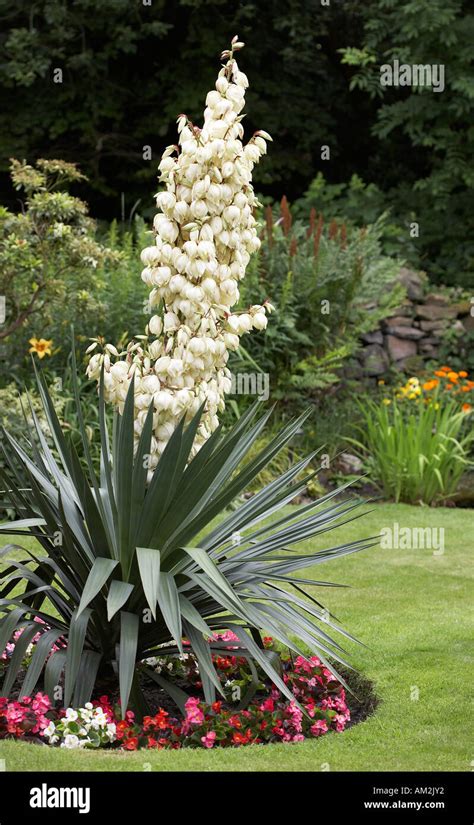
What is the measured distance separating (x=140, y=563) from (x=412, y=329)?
880cm

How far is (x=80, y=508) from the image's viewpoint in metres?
4.46

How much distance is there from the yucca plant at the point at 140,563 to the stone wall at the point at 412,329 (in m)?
7.36

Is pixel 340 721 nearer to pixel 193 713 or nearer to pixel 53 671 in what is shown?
pixel 193 713

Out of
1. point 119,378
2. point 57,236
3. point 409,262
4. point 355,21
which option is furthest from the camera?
point 355,21

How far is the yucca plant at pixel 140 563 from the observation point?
4020mm

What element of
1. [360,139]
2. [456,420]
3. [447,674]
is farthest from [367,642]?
[360,139]

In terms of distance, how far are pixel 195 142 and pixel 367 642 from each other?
2.79m

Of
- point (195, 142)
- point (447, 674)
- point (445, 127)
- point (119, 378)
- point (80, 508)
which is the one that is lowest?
point (447, 674)

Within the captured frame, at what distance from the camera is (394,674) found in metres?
5.18

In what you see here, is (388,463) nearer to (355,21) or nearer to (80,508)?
(80,508)

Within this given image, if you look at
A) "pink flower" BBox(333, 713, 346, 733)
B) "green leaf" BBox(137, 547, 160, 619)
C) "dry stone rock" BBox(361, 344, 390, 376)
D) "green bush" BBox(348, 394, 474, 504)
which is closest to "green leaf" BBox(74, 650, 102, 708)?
"green leaf" BBox(137, 547, 160, 619)

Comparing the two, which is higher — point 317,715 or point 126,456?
point 126,456

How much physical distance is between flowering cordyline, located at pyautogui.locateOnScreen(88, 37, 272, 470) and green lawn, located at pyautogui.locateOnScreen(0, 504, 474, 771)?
1.29m

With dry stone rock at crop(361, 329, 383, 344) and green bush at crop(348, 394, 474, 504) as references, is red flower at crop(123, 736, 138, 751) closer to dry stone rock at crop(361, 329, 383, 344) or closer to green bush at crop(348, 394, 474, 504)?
green bush at crop(348, 394, 474, 504)
